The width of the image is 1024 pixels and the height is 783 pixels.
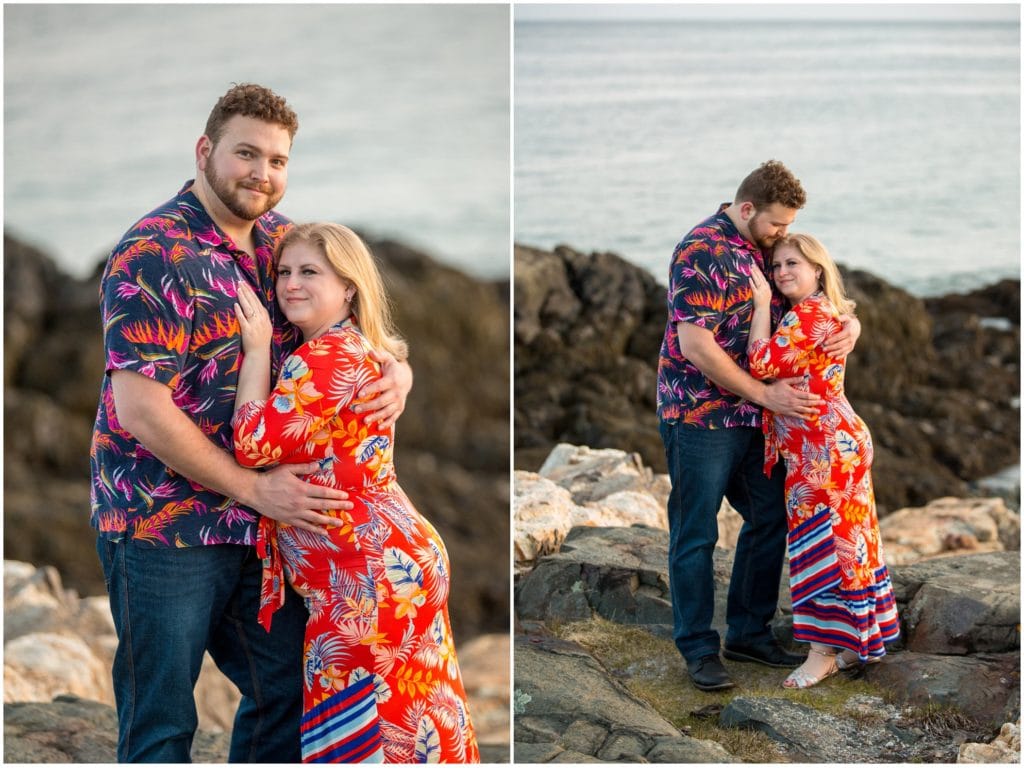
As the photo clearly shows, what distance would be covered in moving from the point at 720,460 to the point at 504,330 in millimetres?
5022

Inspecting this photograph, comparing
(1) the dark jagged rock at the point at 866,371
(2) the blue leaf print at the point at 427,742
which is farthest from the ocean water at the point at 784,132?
(2) the blue leaf print at the point at 427,742

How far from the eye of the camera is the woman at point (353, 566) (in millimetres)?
2707

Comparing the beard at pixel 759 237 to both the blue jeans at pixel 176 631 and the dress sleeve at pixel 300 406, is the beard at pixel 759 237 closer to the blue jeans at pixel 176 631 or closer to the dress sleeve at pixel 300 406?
the dress sleeve at pixel 300 406

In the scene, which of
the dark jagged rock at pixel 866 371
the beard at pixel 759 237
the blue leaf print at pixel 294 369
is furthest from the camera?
the dark jagged rock at pixel 866 371

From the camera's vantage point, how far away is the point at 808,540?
362 centimetres

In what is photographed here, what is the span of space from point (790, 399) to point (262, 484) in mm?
1686

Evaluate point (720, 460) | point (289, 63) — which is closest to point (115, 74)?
point (289, 63)

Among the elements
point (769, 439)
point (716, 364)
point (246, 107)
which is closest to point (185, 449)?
point (246, 107)

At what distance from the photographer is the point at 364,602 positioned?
272 cm

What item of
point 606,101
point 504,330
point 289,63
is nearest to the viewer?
point 606,101

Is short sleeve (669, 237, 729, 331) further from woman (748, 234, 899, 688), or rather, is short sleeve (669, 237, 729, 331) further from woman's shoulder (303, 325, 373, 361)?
woman's shoulder (303, 325, 373, 361)

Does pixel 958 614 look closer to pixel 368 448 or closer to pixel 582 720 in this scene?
pixel 582 720

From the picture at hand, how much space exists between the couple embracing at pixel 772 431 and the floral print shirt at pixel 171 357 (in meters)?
1.51

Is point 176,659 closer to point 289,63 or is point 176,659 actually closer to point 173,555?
point 173,555
